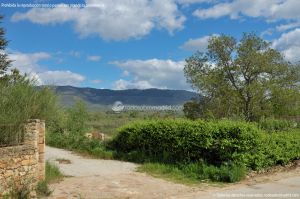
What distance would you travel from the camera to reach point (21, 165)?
10.4m

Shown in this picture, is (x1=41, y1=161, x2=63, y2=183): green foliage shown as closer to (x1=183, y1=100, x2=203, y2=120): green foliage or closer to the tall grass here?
the tall grass

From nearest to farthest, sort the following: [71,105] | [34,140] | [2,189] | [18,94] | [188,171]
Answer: [2,189]
[34,140]
[18,94]
[188,171]
[71,105]

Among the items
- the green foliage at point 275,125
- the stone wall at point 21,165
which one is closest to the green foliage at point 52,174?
the stone wall at point 21,165

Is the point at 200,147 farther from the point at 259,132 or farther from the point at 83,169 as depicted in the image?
the point at 83,169

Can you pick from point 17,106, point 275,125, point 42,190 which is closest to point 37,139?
point 17,106

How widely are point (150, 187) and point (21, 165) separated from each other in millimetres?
3974

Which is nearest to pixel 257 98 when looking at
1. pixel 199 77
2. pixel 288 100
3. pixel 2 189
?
pixel 288 100

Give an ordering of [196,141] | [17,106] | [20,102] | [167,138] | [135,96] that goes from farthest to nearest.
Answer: [135,96] < [167,138] < [196,141] < [20,102] < [17,106]

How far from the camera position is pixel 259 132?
15141 millimetres

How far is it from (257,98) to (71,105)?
648 inches

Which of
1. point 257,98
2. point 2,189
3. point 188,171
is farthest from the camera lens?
point 257,98

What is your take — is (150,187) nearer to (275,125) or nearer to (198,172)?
(198,172)

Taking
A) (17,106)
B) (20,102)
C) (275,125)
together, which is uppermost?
(20,102)

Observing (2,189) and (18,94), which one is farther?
(18,94)
